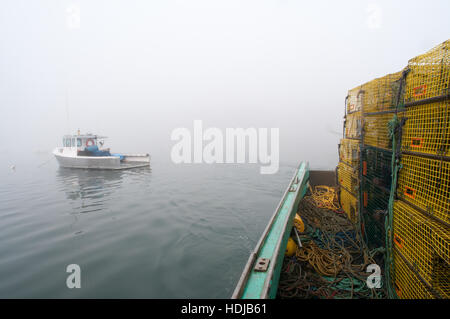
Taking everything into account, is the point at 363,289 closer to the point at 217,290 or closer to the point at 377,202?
the point at 377,202

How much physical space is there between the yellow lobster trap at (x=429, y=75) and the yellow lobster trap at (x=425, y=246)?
4.23 ft

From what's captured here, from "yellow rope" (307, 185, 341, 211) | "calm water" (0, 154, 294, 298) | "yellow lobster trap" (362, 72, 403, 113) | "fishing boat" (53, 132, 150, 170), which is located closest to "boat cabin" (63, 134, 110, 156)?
"fishing boat" (53, 132, 150, 170)

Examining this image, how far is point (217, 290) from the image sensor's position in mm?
4234

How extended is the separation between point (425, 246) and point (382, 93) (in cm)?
254

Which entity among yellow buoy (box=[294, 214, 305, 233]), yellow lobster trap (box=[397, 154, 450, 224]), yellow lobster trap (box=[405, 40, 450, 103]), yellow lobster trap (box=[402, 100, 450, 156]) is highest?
yellow lobster trap (box=[405, 40, 450, 103])

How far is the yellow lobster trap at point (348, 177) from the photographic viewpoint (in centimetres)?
475

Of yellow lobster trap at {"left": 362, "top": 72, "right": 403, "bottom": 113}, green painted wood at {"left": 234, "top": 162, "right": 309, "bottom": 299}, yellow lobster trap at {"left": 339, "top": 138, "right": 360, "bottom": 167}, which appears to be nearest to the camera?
green painted wood at {"left": 234, "top": 162, "right": 309, "bottom": 299}

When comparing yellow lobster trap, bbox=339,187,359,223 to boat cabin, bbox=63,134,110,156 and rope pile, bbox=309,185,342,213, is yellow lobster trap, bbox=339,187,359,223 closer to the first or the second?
rope pile, bbox=309,185,342,213

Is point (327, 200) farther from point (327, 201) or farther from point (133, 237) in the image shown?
point (133, 237)

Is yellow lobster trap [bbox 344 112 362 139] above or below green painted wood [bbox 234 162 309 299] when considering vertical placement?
above

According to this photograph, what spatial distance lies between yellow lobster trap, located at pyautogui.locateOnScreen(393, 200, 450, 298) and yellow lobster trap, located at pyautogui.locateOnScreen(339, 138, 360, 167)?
2.23 m

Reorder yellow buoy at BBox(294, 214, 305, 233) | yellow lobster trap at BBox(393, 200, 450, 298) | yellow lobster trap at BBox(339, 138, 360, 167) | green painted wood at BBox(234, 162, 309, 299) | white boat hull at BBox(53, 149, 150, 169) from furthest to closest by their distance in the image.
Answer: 1. white boat hull at BBox(53, 149, 150, 169)
2. yellow buoy at BBox(294, 214, 305, 233)
3. yellow lobster trap at BBox(339, 138, 360, 167)
4. green painted wood at BBox(234, 162, 309, 299)
5. yellow lobster trap at BBox(393, 200, 450, 298)

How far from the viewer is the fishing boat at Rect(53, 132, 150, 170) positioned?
18.6m
